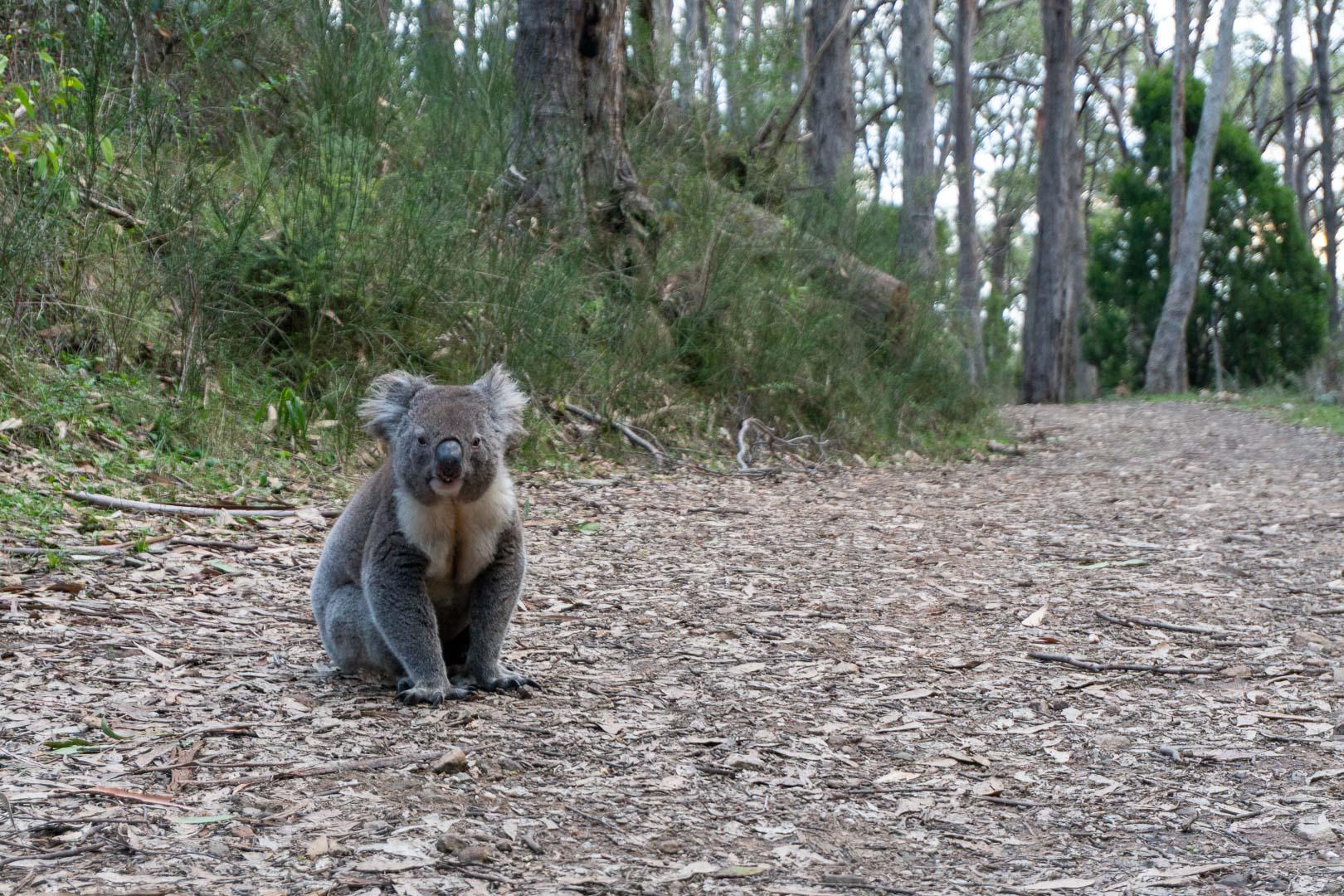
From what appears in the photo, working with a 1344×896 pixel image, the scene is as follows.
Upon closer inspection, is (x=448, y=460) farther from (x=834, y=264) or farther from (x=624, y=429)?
(x=834, y=264)

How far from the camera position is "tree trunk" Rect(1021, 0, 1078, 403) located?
22719 mm

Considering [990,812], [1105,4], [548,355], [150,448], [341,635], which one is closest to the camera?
[990,812]

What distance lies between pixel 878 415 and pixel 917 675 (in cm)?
761

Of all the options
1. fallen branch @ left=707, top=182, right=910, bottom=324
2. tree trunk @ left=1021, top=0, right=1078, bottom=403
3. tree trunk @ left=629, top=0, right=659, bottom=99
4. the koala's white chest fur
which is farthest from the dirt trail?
tree trunk @ left=1021, top=0, right=1078, bottom=403

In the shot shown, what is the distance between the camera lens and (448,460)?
3.84m

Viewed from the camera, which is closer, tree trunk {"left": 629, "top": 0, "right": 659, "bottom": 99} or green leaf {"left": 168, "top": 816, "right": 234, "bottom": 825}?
green leaf {"left": 168, "top": 816, "right": 234, "bottom": 825}

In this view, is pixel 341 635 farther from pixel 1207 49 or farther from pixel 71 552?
pixel 1207 49

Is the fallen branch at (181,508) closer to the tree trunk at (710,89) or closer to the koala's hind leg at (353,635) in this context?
the koala's hind leg at (353,635)

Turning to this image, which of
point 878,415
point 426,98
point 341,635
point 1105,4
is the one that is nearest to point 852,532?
point 341,635

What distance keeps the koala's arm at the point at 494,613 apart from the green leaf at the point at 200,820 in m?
1.33

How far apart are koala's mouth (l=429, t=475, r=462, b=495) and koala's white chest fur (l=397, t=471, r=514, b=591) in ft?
0.40

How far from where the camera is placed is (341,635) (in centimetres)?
431

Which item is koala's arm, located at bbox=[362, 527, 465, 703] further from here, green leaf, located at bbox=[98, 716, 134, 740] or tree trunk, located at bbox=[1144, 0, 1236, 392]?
tree trunk, located at bbox=[1144, 0, 1236, 392]

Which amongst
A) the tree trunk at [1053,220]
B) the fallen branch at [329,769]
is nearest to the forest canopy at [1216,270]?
the tree trunk at [1053,220]
